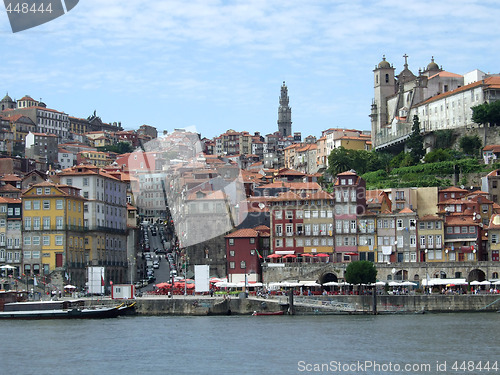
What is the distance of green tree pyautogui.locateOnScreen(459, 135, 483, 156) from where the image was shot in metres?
114

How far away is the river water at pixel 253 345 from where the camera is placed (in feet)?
154

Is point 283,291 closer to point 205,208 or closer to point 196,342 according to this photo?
point 205,208

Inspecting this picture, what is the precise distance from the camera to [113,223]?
3964 inches

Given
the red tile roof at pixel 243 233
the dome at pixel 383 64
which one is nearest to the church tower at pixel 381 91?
the dome at pixel 383 64

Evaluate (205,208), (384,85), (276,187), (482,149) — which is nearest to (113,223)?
(205,208)

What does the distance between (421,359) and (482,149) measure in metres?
66.4

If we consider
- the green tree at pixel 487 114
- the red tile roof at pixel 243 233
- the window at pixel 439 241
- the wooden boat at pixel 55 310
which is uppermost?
the green tree at pixel 487 114

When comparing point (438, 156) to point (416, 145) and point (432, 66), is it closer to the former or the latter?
point (416, 145)

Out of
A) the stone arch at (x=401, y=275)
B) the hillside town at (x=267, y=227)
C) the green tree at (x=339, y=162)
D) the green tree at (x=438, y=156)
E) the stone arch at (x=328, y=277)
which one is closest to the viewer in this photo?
the stone arch at (x=401, y=275)

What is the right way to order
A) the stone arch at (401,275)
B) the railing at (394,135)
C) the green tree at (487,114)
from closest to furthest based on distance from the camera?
1. the stone arch at (401,275)
2. the green tree at (487,114)
3. the railing at (394,135)

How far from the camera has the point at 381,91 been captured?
139m

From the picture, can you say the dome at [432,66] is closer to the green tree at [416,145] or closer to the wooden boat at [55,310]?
the green tree at [416,145]

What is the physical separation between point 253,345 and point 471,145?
66120mm

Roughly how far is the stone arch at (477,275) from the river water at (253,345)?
498 inches
